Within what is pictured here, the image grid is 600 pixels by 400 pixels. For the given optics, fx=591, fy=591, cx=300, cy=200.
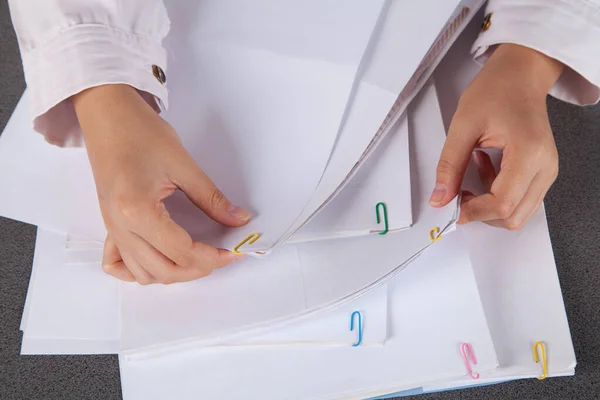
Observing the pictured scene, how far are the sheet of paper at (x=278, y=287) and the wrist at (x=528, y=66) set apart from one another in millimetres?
90

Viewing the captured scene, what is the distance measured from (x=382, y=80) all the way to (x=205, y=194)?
0.19 m

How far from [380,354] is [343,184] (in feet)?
0.50

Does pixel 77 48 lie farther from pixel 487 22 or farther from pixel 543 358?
pixel 543 358

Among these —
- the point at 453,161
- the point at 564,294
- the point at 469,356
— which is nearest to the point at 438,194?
the point at 453,161

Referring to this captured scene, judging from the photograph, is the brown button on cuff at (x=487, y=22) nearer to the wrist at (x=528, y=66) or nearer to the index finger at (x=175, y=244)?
the wrist at (x=528, y=66)

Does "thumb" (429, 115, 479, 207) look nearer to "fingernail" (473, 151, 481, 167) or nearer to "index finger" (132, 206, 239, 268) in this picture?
"fingernail" (473, 151, 481, 167)

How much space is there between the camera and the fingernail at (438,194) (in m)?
0.47

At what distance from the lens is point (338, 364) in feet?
1.67


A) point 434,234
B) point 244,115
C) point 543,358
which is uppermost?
point 244,115

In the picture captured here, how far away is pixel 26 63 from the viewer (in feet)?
1.63

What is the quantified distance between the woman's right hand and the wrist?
0.27m

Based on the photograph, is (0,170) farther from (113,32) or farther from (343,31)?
(343,31)

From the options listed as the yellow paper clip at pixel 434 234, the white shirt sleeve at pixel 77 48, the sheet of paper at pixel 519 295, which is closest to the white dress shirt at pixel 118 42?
the white shirt sleeve at pixel 77 48

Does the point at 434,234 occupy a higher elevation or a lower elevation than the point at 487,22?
lower
